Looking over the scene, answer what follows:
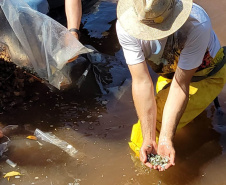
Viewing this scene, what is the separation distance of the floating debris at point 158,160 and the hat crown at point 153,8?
922mm

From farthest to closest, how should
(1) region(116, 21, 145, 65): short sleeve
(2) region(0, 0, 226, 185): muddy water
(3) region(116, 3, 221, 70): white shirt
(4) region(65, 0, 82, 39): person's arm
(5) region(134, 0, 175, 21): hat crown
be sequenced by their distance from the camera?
(4) region(65, 0, 82, 39): person's arm, (2) region(0, 0, 226, 185): muddy water, (1) region(116, 21, 145, 65): short sleeve, (3) region(116, 3, 221, 70): white shirt, (5) region(134, 0, 175, 21): hat crown

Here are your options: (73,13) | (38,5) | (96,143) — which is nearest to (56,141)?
(96,143)

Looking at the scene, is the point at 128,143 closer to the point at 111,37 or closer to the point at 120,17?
the point at 120,17

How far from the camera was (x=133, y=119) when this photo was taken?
3.27 metres

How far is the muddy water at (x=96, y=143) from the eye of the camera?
2.77 metres

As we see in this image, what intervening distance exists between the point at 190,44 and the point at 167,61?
326 mm

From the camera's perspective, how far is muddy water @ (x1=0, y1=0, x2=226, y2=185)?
277cm

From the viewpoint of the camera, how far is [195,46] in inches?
96.6

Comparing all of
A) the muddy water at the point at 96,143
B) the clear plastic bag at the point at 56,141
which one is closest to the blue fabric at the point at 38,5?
the muddy water at the point at 96,143

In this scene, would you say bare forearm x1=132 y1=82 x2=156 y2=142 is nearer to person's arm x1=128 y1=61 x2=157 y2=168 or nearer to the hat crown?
person's arm x1=128 y1=61 x2=157 y2=168

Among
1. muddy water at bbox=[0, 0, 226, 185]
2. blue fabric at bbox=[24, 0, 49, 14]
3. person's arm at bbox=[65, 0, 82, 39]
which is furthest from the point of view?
blue fabric at bbox=[24, 0, 49, 14]

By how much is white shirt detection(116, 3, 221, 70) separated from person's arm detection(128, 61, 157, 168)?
97mm

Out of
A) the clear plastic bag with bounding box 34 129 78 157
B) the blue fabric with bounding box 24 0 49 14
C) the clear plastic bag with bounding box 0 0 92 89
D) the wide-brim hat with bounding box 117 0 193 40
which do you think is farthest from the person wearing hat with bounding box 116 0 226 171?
the blue fabric with bounding box 24 0 49 14

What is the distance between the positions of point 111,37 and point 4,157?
1974mm
